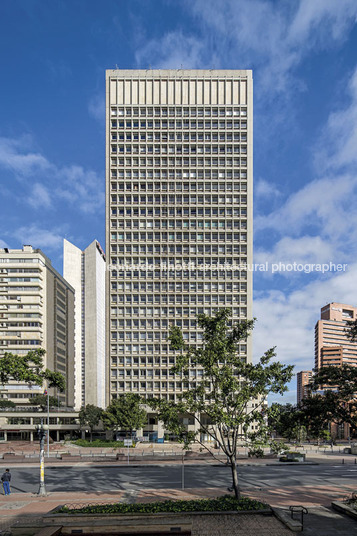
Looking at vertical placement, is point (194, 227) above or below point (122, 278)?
above

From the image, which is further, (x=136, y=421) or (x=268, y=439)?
(x=136, y=421)

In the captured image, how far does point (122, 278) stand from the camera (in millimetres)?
98188

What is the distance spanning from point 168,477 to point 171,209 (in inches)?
2792

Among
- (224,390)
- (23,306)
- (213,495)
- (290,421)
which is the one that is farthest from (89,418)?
(290,421)

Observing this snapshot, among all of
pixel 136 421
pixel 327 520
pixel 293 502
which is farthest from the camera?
pixel 136 421

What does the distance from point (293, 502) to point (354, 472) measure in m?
18.3

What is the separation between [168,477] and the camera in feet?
121

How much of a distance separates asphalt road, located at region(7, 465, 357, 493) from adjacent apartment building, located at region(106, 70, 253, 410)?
51.3m

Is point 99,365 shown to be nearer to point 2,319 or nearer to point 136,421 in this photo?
point 2,319

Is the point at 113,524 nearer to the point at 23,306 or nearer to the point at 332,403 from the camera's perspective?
the point at 332,403

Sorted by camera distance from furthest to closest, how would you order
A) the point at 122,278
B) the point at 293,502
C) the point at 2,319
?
the point at 2,319, the point at 122,278, the point at 293,502

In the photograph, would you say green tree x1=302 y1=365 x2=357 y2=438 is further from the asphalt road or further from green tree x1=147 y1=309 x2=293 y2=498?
the asphalt road

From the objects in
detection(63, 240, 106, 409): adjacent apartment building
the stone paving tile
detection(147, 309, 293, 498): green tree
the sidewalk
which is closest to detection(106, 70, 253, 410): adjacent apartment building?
the sidewalk

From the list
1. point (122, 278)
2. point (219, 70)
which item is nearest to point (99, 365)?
point (122, 278)
